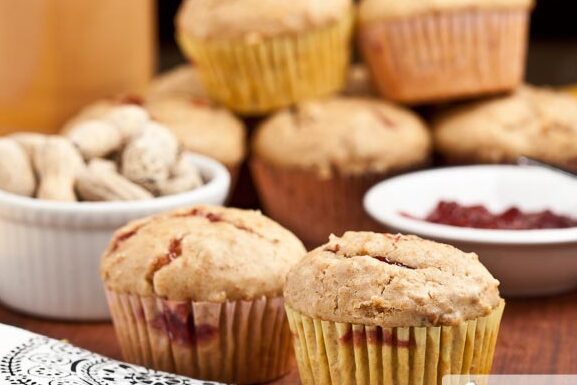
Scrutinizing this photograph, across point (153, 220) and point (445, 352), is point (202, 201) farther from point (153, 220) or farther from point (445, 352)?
point (445, 352)

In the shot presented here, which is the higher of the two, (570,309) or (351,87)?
(351,87)

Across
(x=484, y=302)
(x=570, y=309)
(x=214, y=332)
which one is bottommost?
(x=570, y=309)

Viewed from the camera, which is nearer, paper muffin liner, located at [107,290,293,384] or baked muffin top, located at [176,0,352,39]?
paper muffin liner, located at [107,290,293,384]

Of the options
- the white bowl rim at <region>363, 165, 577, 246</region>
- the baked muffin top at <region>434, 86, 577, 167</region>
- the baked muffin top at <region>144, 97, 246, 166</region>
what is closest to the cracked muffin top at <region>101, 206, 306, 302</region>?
the white bowl rim at <region>363, 165, 577, 246</region>

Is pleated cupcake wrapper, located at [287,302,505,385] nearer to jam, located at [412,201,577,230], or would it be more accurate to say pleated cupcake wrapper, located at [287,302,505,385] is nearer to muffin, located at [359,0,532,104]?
jam, located at [412,201,577,230]

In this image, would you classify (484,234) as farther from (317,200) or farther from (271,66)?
(271,66)

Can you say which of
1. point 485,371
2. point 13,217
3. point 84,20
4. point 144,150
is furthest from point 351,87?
point 485,371
